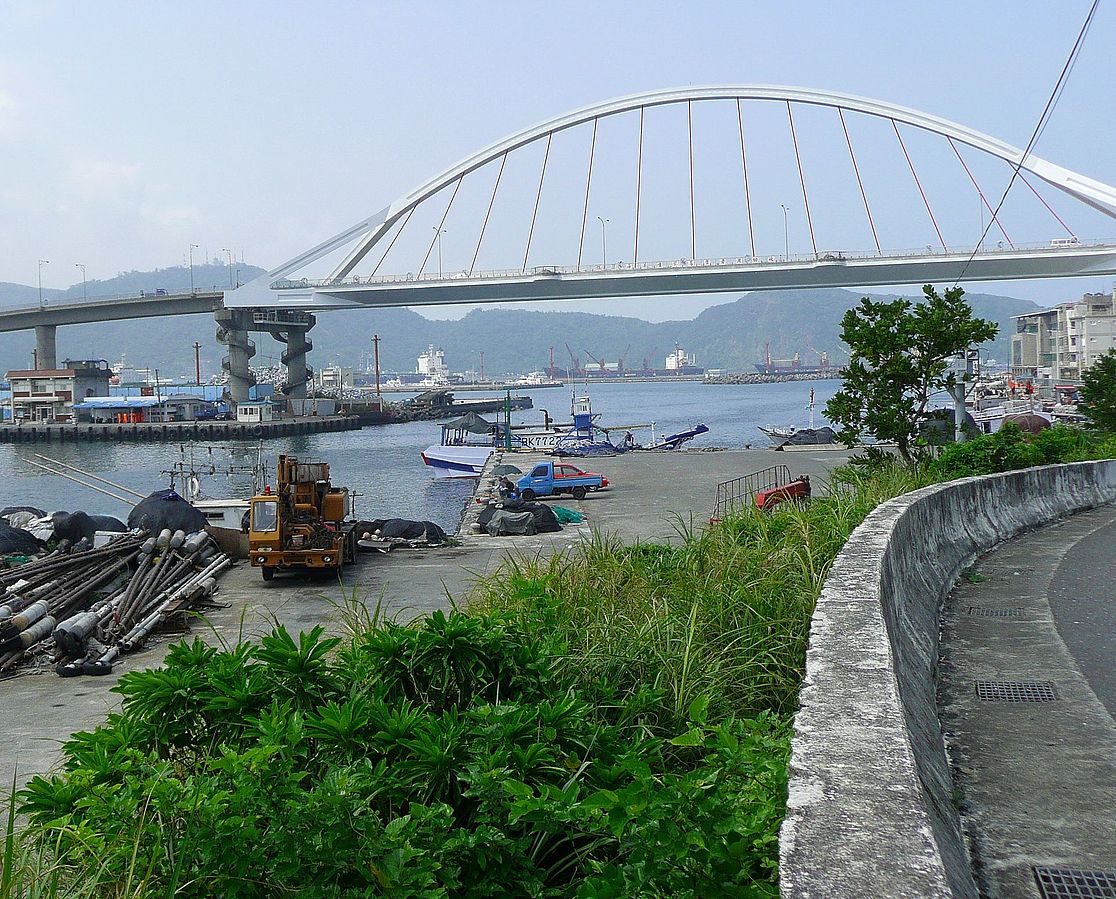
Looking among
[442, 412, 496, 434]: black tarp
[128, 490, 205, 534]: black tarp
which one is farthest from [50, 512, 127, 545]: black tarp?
[442, 412, 496, 434]: black tarp

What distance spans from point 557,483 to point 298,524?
59.0 ft

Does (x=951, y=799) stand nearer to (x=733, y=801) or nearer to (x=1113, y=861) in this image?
(x=1113, y=861)

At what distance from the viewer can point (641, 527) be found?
→ 2977 centimetres

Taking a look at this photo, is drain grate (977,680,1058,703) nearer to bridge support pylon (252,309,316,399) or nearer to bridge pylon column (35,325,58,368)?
bridge support pylon (252,309,316,399)

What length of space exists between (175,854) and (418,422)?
15093 centimetres

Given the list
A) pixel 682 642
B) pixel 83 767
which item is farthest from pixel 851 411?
pixel 83 767

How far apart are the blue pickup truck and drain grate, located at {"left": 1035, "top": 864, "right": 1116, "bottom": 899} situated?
35.0 metres

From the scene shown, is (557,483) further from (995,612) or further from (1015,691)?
(1015,691)

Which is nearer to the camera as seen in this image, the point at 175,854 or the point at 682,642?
the point at 175,854

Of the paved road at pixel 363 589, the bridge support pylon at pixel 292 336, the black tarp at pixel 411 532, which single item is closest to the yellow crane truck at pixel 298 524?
the paved road at pixel 363 589

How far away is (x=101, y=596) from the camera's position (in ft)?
64.1

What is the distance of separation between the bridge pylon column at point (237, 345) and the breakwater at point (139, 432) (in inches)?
314

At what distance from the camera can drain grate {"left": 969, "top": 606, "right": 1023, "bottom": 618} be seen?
9.10m

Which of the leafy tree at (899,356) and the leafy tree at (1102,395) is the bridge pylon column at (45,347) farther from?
the leafy tree at (899,356)
